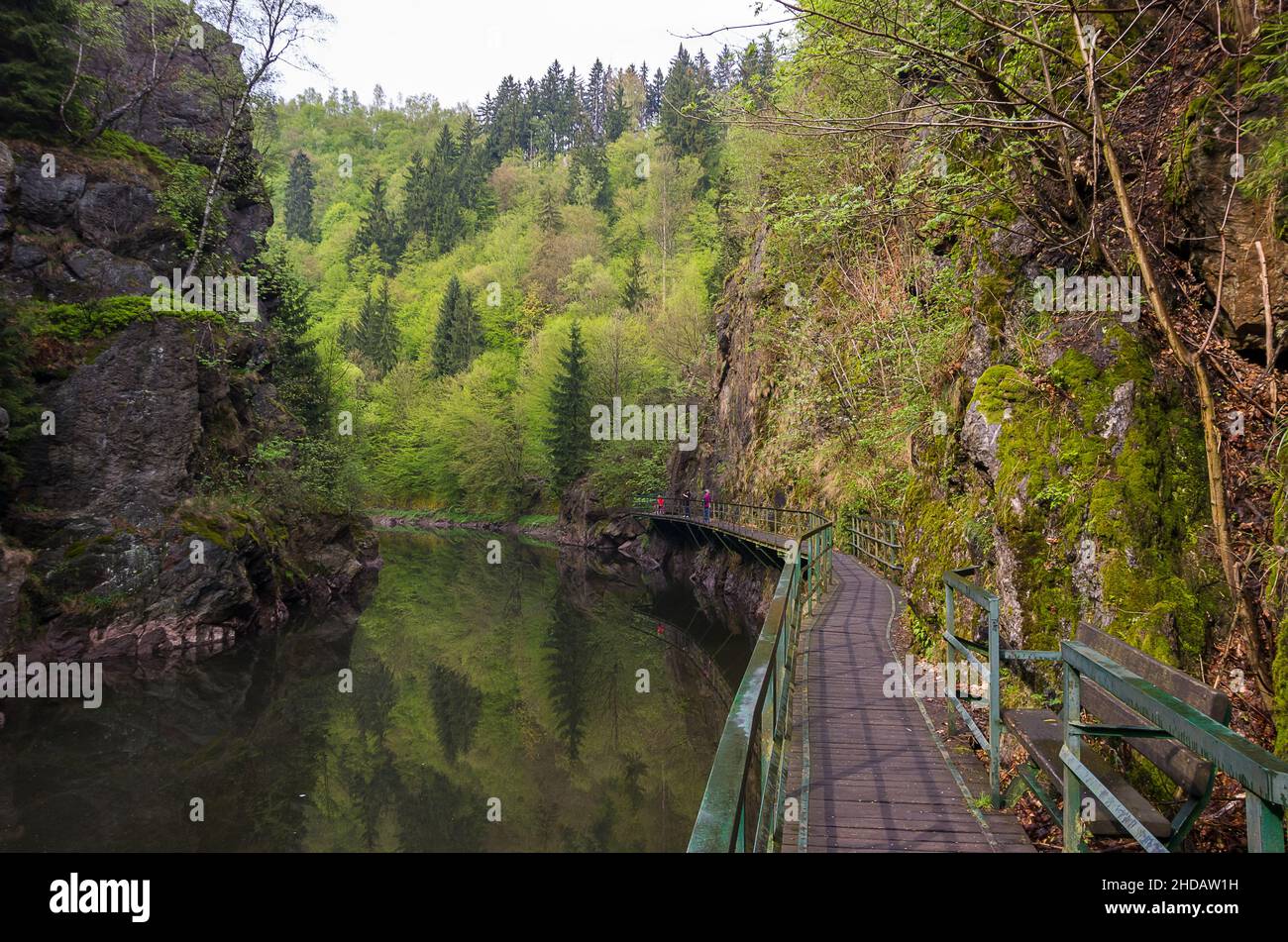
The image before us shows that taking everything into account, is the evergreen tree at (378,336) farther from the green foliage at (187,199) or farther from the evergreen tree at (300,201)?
the green foliage at (187,199)

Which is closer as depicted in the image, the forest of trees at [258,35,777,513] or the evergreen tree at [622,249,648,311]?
the forest of trees at [258,35,777,513]

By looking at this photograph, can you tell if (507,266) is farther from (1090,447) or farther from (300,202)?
(1090,447)

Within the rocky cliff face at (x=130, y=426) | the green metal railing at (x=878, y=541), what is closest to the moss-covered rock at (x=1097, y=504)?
the green metal railing at (x=878, y=541)

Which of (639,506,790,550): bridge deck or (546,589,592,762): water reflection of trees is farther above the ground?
(639,506,790,550): bridge deck

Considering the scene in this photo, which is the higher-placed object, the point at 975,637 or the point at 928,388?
the point at 928,388

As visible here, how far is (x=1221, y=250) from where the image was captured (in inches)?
241

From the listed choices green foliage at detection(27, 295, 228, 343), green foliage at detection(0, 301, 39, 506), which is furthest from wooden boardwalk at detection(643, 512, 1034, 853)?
green foliage at detection(27, 295, 228, 343)

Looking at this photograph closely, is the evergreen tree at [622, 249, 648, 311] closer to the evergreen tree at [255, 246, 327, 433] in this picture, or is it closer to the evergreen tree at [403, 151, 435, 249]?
the evergreen tree at [255, 246, 327, 433]

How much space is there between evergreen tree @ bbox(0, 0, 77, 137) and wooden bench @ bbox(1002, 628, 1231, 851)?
26.6 meters

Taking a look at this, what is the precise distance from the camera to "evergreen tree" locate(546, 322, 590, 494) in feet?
158

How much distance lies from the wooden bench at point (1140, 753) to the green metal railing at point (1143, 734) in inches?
5.0
